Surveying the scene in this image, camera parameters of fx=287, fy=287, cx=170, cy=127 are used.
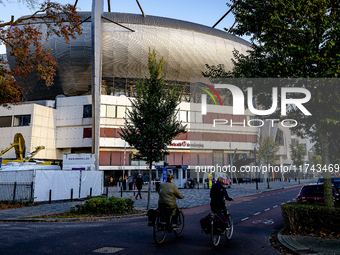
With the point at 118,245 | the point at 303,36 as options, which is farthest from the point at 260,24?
the point at 118,245

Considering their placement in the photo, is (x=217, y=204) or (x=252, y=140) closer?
(x=217, y=204)

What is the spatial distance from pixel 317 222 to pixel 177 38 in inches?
2066

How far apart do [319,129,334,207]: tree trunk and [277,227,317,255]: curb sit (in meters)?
2.04

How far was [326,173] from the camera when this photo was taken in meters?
9.19

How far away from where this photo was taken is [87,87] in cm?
6269

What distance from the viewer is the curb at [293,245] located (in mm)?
6710

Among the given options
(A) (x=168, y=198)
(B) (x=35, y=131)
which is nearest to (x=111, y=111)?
(B) (x=35, y=131)

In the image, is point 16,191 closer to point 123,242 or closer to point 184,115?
point 123,242

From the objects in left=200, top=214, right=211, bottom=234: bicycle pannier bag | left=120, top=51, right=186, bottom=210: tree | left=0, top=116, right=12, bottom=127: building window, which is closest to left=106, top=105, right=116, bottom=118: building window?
left=0, top=116, right=12, bottom=127: building window

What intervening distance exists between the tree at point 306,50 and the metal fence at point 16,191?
15564 mm

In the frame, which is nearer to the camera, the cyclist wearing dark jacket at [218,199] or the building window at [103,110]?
the cyclist wearing dark jacket at [218,199]

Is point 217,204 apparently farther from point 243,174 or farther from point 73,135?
point 243,174

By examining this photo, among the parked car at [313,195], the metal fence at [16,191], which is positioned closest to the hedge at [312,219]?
the parked car at [313,195]

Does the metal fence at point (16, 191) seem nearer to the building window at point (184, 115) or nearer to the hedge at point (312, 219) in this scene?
the hedge at point (312, 219)
